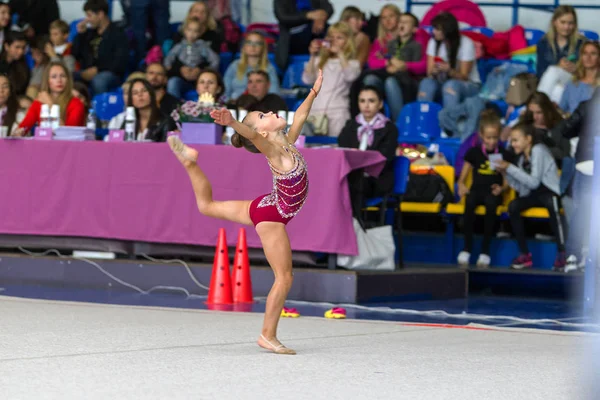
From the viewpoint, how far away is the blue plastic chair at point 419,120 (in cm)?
1168

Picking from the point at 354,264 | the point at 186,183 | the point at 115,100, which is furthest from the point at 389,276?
the point at 115,100

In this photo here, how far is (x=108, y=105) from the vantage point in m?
12.8

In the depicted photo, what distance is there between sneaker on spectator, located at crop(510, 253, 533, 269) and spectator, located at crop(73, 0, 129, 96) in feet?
18.3

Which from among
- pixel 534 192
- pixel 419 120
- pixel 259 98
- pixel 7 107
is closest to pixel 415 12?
pixel 419 120

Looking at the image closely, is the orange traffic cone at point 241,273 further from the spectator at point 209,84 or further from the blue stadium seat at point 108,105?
the blue stadium seat at point 108,105

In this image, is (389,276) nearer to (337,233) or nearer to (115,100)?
(337,233)

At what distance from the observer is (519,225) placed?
10.1 metres

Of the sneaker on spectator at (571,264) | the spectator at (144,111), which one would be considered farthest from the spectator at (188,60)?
the sneaker on spectator at (571,264)

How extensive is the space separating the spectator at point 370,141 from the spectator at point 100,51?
4.53 m

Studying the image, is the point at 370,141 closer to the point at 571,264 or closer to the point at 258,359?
the point at 571,264

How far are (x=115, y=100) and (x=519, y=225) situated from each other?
494cm

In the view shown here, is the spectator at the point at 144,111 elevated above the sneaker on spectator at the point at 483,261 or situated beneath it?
elevated above

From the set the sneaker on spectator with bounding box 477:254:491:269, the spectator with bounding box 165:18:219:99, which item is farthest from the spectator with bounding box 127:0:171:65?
the sneaker on spectator with bounding box 477:254:491:269

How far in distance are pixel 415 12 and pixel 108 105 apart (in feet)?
13.2
